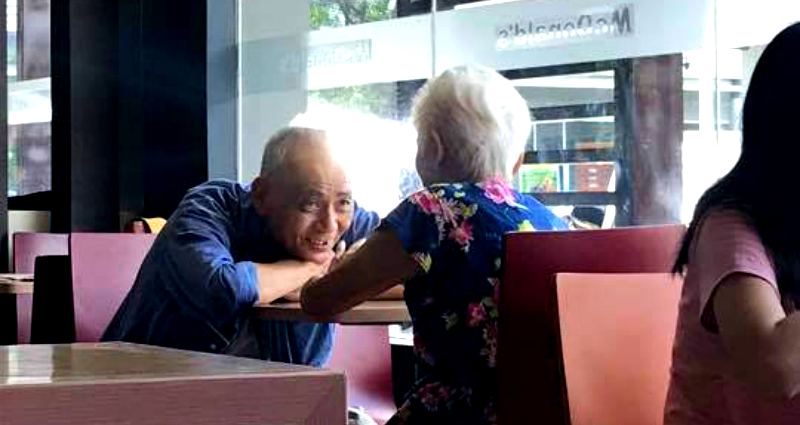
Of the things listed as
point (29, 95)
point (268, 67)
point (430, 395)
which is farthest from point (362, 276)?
point (29, 95)

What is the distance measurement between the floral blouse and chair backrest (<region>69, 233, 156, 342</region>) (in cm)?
141

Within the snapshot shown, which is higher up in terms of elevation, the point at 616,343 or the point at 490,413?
the point at 616,343

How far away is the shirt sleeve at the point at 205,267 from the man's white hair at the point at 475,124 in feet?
1.68

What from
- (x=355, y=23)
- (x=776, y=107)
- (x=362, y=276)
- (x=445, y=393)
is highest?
(x=355, y=23)

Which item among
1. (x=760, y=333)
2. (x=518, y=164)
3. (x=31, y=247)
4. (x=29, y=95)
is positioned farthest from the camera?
(x=29, y=95)

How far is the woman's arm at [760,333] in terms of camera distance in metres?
1.46

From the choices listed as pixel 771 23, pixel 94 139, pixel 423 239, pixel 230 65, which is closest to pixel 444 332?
pixel 423 239

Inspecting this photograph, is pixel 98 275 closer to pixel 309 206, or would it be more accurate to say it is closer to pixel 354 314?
pixel 309 206

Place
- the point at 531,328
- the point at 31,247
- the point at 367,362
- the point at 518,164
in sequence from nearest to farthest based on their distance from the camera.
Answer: the point at 531,328 → the point at 518,164 → the point at 367,362 → the point at 31,247

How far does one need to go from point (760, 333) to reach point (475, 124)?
0.87m

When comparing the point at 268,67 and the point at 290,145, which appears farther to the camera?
the point at 268,67

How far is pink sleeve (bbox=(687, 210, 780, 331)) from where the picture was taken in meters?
1.51

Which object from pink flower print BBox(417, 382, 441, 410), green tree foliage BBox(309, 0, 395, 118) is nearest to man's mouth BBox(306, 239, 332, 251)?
pink flower print BBox(417, 382, 441, 410)

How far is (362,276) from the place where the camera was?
2.14 m
